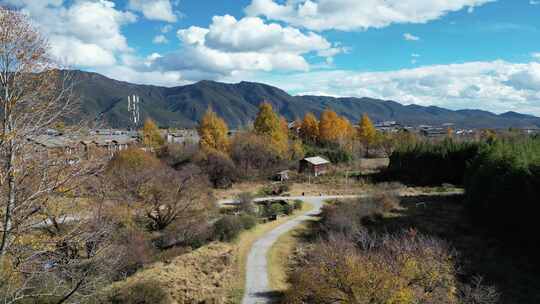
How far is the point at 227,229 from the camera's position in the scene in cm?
2430

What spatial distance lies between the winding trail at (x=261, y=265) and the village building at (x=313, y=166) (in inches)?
658

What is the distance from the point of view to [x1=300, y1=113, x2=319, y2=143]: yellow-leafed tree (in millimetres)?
63562

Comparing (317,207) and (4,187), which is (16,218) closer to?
(4,187)

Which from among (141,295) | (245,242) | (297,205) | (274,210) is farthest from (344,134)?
(141,295)

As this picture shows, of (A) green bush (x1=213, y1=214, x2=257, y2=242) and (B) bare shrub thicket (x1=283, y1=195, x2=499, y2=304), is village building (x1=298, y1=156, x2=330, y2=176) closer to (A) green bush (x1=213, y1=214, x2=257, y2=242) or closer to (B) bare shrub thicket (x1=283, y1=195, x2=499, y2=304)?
(A) green bush (x1=213, y1=214, x2=257, y2=242)

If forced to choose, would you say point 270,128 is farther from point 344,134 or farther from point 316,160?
point 344,134

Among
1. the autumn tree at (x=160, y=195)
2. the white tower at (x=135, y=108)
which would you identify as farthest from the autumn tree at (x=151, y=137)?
the autumn tree at (x=160, y=195)

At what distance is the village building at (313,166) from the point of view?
4791 centimetres

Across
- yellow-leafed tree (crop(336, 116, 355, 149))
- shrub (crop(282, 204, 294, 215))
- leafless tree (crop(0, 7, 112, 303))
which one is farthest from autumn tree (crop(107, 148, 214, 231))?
yellow-leafed tree (crop(336, 116, 355, 149))

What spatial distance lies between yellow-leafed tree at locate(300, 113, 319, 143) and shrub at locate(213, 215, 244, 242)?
40067 millimetres

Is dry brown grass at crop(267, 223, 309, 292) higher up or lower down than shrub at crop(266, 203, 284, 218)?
lower down

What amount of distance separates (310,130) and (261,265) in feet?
150

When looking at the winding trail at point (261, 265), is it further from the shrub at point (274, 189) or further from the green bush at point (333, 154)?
the green bush at point (333, 154)

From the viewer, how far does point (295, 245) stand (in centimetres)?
2341
